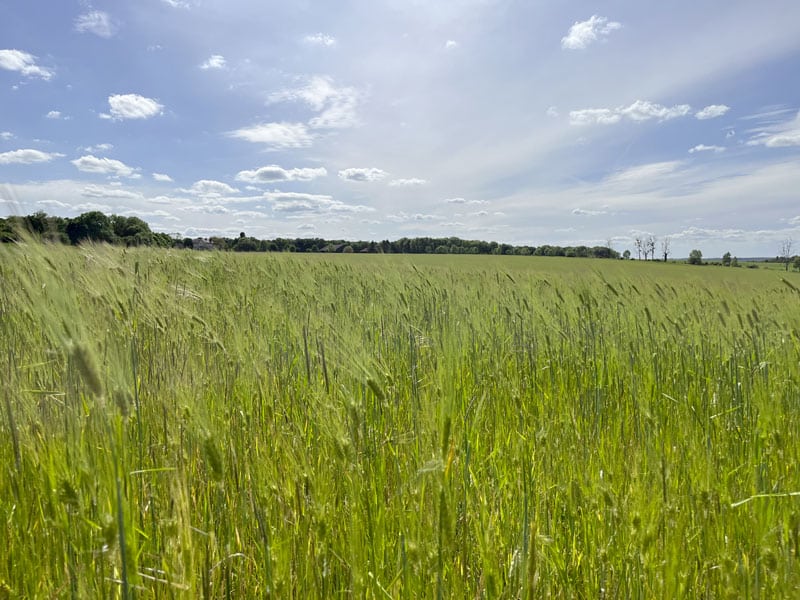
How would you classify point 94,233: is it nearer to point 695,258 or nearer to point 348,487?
point 348,487

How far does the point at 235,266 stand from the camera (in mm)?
7656

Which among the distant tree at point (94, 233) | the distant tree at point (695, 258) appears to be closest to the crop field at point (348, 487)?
the distant tree at point (94, 233)

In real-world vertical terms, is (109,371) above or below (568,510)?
above

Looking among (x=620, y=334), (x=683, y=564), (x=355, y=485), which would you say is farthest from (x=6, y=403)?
(x=620, y=334)

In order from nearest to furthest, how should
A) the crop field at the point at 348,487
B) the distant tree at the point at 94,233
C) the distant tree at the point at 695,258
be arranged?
the crop field at the point at 348,487 < the distant tree at the point at 94,233 < the distant tree at the point at 695,258

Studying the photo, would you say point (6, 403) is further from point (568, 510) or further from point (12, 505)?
point (568, 510)

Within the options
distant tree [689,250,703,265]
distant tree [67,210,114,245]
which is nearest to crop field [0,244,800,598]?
distant tree [67,210,114,245]

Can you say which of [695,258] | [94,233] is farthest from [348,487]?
[695,258]

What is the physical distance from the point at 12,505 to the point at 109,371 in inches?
26.7

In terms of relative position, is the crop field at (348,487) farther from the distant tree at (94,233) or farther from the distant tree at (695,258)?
the distant tree at (695,258)

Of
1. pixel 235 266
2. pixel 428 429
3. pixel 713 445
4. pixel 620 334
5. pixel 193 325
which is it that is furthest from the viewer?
pixel 235 266

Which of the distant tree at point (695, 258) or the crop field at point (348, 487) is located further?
the distant tree at point (695, 258)

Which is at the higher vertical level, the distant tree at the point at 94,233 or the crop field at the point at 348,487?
the distant tree at the point at 94,233

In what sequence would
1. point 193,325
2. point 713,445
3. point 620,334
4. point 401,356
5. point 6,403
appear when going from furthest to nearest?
point 620,334
point 401,356
point 193,325
point 713,445
point 6,403
